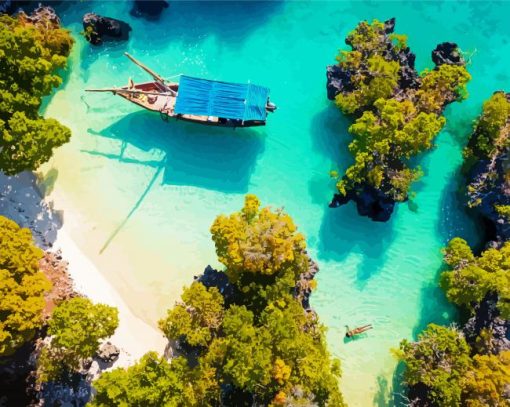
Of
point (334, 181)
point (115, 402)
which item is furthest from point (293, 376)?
point (334, 181)

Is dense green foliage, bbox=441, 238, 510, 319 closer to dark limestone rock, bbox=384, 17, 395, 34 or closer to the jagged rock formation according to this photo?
the jagged rock formation

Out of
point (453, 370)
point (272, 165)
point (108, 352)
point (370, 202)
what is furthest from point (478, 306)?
point (108, 352)

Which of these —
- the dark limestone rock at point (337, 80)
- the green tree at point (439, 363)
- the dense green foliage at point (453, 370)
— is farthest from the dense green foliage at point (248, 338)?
the dark limestone rock at point (337, 80)

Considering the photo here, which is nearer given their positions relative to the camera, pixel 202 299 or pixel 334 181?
pixel 202 299

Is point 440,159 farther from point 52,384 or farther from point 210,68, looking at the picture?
point 52,384

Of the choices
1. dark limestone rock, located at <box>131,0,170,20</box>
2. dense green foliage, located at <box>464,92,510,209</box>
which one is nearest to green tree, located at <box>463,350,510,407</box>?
dense green foliage, located at <box>464,92,510,209</box>

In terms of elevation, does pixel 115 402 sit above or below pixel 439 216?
below
